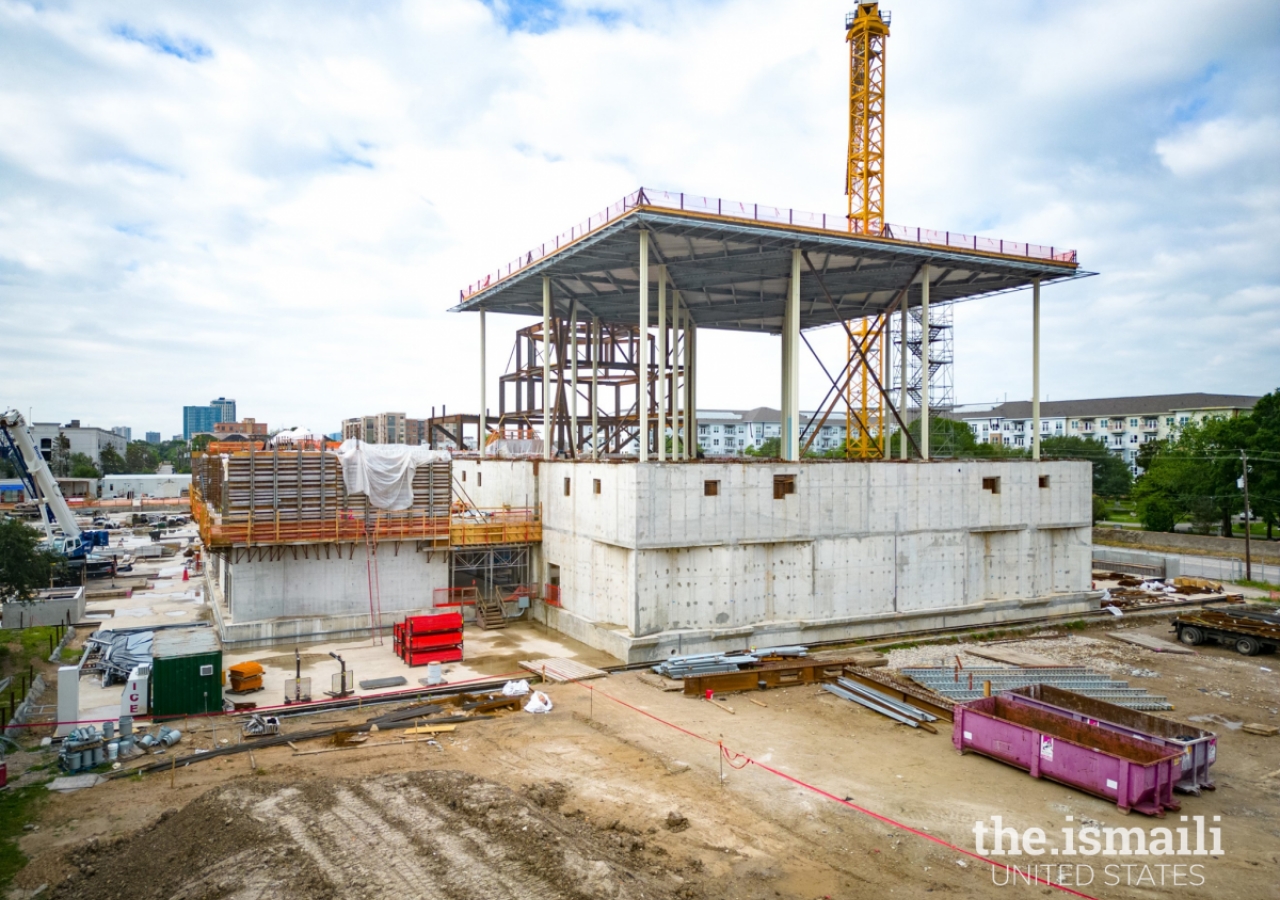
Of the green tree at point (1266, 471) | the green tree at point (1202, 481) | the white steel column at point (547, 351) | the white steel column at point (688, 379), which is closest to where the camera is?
the white steel column at point (547, 351)

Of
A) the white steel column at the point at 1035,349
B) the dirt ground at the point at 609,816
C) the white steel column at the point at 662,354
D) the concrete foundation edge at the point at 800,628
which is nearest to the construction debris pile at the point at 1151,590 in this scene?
the concrete foundation edge at the point at 800,628

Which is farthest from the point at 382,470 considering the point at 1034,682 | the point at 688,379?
the point at 1034,682

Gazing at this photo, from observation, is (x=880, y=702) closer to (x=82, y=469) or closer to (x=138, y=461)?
(x=82, y=469)

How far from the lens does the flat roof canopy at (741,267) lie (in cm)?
2641

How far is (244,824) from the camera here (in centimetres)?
1153

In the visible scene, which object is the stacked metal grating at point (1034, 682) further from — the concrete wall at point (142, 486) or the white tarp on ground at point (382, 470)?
the concrete wall at point (142, 486)

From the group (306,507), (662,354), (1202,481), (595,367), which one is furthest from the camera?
(1202,481)

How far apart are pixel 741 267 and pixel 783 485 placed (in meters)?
10.4

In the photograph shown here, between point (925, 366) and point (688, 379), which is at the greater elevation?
point (688, 379)

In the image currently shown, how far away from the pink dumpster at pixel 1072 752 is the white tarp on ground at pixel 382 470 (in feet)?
64.9

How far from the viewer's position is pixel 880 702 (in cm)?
1916

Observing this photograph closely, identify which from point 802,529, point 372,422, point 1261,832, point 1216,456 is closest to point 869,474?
point 802,529

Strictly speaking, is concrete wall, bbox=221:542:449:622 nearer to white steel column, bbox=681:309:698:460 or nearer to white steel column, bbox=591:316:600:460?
white steel column, bbox=591:316:600:460

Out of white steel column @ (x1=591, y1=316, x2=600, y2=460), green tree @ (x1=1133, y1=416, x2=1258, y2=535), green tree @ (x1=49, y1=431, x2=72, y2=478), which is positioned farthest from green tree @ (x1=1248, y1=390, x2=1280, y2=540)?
green tree @ (x1=49, y1=431, x2=72, y2=478)
